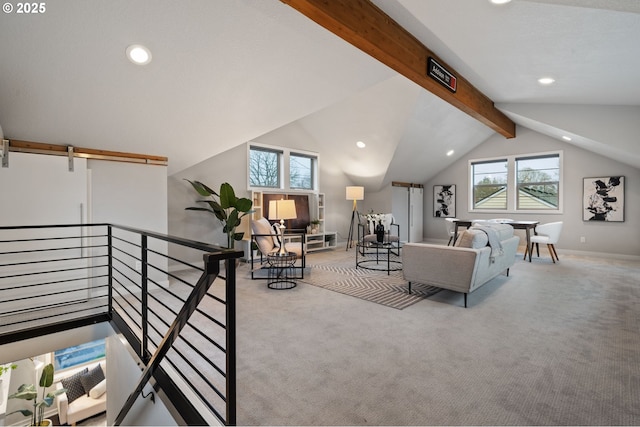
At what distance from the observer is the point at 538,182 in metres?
7.13

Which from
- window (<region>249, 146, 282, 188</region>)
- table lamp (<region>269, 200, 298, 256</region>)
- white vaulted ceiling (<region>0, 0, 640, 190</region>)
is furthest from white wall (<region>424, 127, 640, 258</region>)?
table lamp (<region>269, 200, 298, 256</region>)

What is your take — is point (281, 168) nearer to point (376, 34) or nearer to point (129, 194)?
point (129, 194)

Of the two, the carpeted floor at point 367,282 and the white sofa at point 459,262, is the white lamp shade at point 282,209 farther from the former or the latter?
the white sofa at point 459,262

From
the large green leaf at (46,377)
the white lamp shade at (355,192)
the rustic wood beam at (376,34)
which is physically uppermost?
the rustic wood beam at (376,34)

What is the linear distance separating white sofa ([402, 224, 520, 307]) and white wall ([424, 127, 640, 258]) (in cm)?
426

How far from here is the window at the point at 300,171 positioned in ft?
22.6

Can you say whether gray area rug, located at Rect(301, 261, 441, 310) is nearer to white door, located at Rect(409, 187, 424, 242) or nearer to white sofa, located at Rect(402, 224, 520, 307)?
white sofa, located at Rect(402, 224, 520, 307)

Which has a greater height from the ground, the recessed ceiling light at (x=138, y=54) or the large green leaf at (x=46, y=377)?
the recessed ceiling light at (x=138, y=54)

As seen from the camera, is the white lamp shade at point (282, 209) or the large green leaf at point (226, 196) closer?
the white lamp shade at point (282, 209)

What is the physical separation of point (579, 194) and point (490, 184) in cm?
180

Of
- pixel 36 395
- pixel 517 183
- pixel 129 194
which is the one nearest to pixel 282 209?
pixel 129 194

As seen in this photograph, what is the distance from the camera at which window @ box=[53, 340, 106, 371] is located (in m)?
5.91

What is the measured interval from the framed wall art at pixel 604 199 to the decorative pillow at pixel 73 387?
34.2 ft

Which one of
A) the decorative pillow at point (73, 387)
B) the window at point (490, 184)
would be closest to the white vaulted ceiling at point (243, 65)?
the window at point (490, 184)
